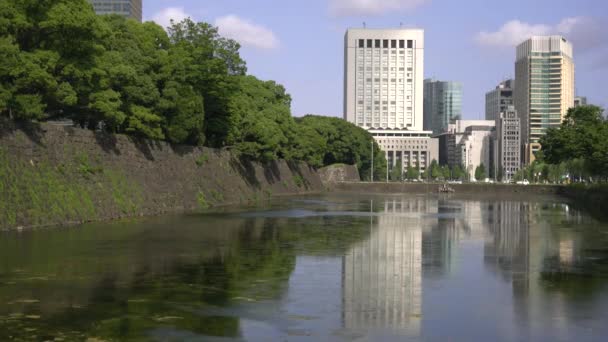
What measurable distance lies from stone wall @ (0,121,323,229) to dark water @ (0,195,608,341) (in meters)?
2.80

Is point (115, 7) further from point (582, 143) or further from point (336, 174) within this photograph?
point (582, 143)

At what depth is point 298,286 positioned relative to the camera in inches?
629

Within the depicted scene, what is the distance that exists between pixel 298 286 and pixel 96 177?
2397 cm

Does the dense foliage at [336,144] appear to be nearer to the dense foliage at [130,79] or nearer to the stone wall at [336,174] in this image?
the stone wall at [336,174]

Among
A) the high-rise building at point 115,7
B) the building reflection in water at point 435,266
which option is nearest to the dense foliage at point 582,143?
the building reflection in water at point 435,266

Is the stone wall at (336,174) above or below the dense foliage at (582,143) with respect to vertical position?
below

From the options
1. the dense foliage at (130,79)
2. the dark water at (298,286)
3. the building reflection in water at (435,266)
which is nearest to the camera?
the dark water at (298,286)

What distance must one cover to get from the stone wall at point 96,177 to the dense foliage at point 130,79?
4.35ft

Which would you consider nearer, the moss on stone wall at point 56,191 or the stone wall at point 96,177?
the moss on stone wall at point 56,191

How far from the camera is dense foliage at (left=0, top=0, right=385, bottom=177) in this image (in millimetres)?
31703

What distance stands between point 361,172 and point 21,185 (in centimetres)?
12485

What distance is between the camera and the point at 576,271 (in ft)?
61.7

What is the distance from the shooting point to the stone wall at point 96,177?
29.9 metres

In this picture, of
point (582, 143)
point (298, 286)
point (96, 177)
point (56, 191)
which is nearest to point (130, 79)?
point (96, 177)
